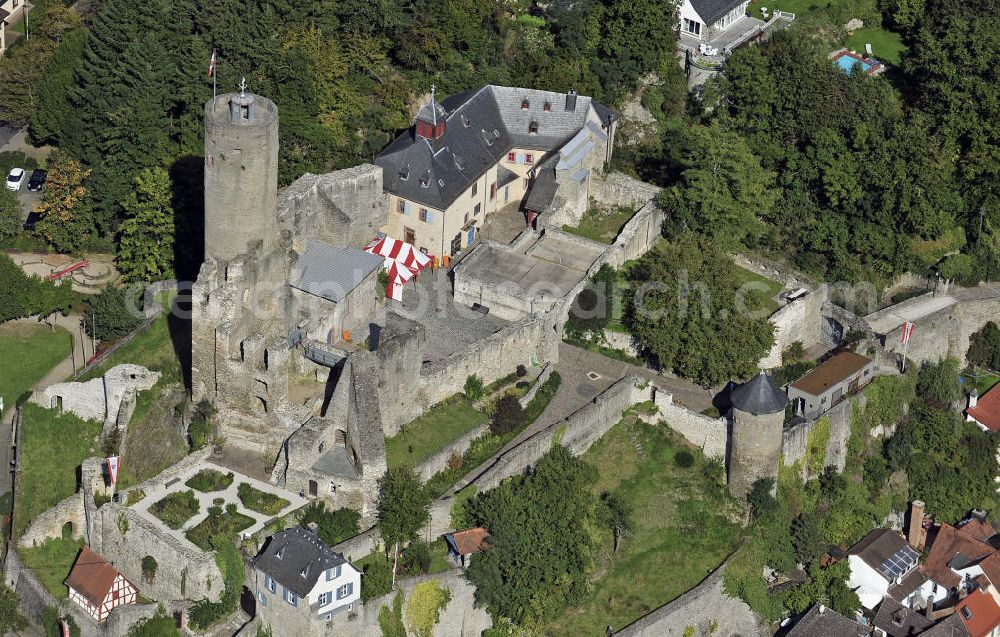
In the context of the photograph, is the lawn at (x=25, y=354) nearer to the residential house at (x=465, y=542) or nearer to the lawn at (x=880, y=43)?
the residential house at (x=465, y=542)

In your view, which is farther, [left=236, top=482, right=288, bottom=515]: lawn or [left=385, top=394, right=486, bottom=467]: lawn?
[left=385, top=394, right=486, bottom=467]: lawn

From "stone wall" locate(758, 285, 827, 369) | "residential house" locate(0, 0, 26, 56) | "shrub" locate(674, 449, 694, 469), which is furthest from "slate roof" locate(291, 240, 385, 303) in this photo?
"residential house" locate(0, 0, 26, 56)

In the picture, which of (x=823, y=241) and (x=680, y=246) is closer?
(x=680, y=246)

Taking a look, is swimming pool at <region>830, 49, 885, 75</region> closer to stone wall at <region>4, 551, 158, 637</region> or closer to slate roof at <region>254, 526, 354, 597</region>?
slate roof at <region>254, 526, 354, 597</region>

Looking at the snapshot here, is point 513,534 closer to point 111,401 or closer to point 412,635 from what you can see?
point 412,635

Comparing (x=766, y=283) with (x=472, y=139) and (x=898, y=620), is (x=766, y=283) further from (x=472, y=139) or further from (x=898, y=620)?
(x=898, y=620)

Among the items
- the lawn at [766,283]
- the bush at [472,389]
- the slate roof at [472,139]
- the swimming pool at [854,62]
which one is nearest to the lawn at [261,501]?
the bush at [472,389]

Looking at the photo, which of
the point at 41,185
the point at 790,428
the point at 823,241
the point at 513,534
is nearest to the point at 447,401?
the point at 513,534
